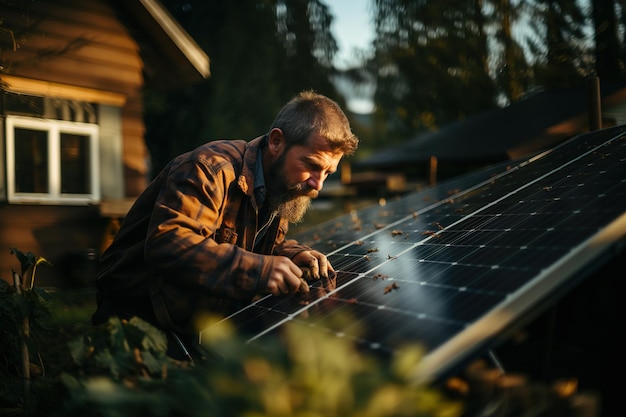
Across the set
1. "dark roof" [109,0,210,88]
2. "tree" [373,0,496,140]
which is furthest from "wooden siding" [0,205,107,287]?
"tree" [373,0,496,140]

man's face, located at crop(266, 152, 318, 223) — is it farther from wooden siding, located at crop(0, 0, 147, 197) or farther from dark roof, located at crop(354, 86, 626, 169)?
dark roof, located at crop(354, 86, 626, 169)

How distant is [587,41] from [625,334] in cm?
1166

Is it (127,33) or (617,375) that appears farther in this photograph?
(127,33)

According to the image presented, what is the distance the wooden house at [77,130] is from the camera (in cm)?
836

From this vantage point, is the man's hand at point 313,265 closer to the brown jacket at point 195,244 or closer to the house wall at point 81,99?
the brown jacket at point 195,244

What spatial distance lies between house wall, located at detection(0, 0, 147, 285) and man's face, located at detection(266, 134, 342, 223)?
19.8 ft

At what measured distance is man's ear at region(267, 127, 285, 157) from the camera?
348 cm

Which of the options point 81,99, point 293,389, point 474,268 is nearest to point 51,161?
point 81,99

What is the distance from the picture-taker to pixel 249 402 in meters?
1.25

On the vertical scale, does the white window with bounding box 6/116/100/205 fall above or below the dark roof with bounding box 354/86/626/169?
below

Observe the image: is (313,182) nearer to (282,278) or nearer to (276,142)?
(276,142)

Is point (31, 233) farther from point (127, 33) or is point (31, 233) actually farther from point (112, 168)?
point (127, 33)

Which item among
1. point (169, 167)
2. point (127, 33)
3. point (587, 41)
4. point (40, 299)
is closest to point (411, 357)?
point (40, 299)

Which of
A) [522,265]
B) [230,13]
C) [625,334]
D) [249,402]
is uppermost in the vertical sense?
[230,13]
